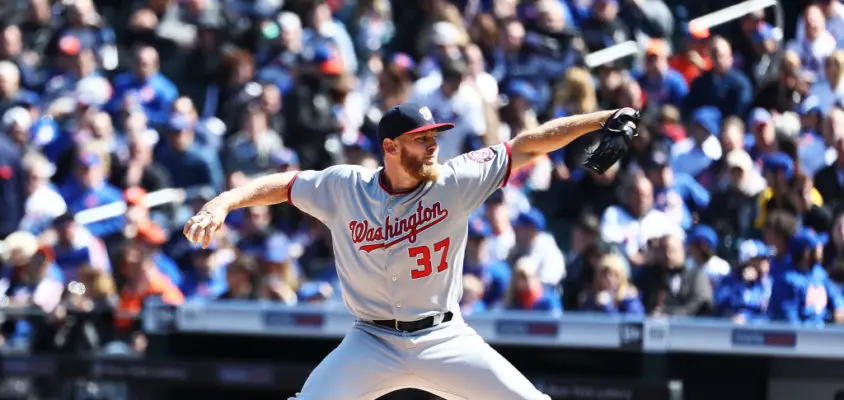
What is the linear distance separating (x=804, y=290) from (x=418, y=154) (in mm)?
3156

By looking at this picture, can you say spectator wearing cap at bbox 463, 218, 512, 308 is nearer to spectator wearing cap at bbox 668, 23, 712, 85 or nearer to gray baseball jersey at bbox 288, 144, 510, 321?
spectator wearing cap at bbox 668, 23, 712, 85

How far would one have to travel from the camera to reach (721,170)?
9406mm

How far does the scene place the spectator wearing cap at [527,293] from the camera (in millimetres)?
8492

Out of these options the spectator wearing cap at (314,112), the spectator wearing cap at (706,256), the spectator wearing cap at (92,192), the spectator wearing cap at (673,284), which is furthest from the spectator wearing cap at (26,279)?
the spectator wearing cap at (706,256)

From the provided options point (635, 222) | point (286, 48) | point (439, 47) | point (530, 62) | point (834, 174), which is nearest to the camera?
point (834, 174)

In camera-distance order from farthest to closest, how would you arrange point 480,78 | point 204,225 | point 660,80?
point 480,78 < point 660,80 < point 204,225

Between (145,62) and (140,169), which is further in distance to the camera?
(145,62)

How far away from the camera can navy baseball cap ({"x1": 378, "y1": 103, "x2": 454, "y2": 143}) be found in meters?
5.55

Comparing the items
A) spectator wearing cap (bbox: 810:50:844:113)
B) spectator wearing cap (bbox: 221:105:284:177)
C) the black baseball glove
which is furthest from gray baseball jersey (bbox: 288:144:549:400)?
spectator wearing cap (bbox: 221:105:284:177)

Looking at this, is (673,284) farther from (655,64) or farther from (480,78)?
(480,78)

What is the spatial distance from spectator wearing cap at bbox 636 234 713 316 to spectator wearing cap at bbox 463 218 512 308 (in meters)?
0.95

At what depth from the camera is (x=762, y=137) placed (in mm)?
9234

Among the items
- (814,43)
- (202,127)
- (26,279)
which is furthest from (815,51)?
(26,279)

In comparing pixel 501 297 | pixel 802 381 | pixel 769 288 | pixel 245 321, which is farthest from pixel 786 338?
pixel 245 321
